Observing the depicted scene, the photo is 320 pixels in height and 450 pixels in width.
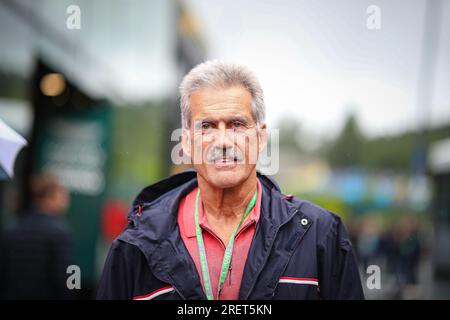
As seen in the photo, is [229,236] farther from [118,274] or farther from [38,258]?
[38,258]

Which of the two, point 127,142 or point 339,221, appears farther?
point 127,142

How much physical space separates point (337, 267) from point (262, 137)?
1.92ft

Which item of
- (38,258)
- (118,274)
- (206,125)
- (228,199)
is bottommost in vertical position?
(38,258)

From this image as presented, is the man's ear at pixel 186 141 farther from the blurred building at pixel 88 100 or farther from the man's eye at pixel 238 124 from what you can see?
the blurred building at pixel 88 100

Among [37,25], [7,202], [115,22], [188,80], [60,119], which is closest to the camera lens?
[188,80]

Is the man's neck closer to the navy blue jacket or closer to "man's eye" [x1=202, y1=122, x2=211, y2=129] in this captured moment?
the navy blue jacket

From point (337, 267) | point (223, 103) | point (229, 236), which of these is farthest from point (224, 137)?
point (337, 267)

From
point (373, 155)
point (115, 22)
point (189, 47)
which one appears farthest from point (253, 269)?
point (373, 155)

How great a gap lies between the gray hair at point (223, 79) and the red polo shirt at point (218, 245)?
389 mm

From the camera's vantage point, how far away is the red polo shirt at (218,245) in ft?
6.72

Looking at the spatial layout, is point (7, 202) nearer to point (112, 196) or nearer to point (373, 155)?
point (112, 196)

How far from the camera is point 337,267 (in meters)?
2.10
